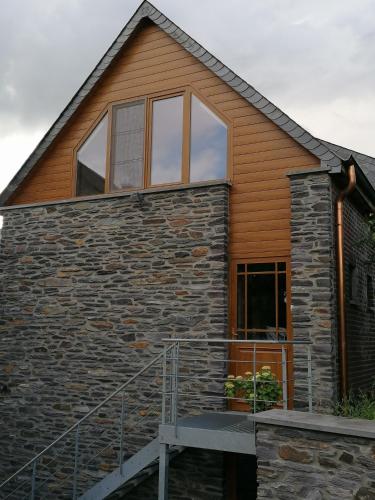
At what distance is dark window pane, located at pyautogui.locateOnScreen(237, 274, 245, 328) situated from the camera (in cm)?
873

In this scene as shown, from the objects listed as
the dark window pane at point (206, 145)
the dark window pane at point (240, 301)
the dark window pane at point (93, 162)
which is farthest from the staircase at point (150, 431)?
the dark window pane at point (93, 162)

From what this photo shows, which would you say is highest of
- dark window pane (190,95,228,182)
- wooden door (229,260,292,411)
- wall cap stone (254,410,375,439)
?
dark window pane (190,95,228,182)

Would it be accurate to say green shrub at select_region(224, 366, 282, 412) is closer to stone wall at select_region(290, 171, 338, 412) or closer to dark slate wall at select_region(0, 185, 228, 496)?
stone wall at select_region(290, 171, 338, 412)

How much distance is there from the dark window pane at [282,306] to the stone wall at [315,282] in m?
0.35

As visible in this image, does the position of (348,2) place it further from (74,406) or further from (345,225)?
(74,406)

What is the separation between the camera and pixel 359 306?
966 centimetres

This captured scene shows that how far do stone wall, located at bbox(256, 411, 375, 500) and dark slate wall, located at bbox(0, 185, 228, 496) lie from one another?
3.07 metres

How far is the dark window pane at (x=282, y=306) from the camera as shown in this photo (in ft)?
27.5

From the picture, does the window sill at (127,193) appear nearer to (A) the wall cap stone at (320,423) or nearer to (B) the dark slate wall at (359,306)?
(B) the dark slate wall at (359,306)

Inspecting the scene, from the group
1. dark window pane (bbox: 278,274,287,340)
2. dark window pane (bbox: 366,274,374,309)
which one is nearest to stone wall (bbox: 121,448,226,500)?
dark window pane (bbox: 278,274,287,340)

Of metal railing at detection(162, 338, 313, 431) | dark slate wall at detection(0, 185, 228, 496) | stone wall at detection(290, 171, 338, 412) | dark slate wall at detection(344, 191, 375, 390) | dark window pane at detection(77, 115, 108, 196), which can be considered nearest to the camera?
stone wall at detection(290, 171, 338, 412)

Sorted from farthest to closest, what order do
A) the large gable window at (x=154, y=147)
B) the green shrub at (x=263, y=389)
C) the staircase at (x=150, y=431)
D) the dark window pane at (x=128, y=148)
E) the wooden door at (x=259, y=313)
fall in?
the dark window pane at (x=128, y=148) → the large gable window at (x=154, y=147) → the wooden door at (x=259, y=313) → the green shrub at (x=263, y=389) → the staircase at (x=150, y=431)

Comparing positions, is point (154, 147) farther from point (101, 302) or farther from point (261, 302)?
point (261, 302)

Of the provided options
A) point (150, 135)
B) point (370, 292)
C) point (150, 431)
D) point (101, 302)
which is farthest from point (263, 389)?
point (150, 135)
